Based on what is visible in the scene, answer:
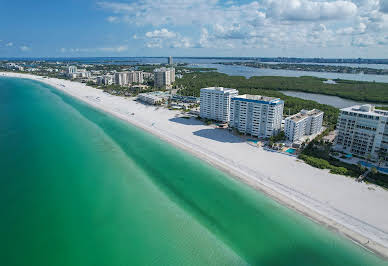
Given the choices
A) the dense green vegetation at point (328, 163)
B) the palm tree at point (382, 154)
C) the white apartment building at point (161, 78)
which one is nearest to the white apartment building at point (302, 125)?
the dense green vegetation at point (328, 163)

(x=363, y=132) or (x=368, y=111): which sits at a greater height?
(x=368, y=111)

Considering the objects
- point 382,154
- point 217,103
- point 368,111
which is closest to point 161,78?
point 217,103

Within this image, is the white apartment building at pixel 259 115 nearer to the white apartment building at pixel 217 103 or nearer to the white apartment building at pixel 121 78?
the white apartment building at pixel 217 103

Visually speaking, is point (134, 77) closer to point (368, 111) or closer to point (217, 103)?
point (217, 103)

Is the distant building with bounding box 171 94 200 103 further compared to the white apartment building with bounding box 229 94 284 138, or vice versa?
the distant building with bounding box 171 94 200 103

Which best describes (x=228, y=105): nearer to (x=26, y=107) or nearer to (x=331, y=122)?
(x=331, y=122)

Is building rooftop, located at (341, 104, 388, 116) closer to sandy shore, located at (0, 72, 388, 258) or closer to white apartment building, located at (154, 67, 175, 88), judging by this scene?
sandy shore, located at (0, 72, 388, 258)

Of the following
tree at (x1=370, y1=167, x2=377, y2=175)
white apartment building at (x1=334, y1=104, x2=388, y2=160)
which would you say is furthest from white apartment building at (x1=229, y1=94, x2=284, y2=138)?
tree at (x1=370, y1=167, x2=377, y2=175)
